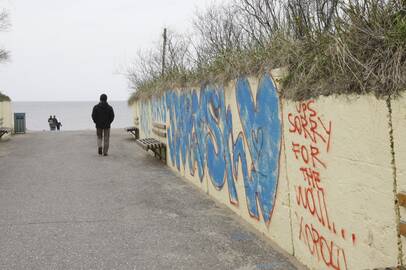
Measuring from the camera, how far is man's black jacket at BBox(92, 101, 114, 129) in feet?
40.3

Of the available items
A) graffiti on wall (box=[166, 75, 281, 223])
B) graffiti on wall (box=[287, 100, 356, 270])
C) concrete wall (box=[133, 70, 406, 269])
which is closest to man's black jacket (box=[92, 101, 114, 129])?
graffiti on wall (box=[166, 75, 281, 223])

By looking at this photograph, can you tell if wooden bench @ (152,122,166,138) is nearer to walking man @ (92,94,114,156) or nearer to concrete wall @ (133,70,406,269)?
walking man @ (92,94,114,156)

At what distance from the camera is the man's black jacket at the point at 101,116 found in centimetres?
1228

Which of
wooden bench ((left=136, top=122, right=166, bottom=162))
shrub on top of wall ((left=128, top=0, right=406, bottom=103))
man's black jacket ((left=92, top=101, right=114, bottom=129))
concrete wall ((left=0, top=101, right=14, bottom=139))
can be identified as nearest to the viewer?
shrub on top of wall ((left=128, top=0, right=406, bottom=103))

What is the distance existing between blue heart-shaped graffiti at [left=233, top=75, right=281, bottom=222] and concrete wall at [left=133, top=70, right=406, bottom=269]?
0.01 m

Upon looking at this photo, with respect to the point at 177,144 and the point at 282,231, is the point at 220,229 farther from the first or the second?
the point at 177,144

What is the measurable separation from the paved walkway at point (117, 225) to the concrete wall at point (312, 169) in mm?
398

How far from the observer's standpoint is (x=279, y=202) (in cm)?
479

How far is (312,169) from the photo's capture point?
4.03 meters

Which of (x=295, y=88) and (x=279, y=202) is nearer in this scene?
(x=295, y=88)

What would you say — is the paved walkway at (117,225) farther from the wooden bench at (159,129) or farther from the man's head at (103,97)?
the man's head at (103,97)

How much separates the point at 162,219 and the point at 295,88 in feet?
9.23

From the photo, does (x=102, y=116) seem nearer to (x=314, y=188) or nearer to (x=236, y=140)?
(x=236, y=140)

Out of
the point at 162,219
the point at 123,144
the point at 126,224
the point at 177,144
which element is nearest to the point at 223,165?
the point at 162,219
